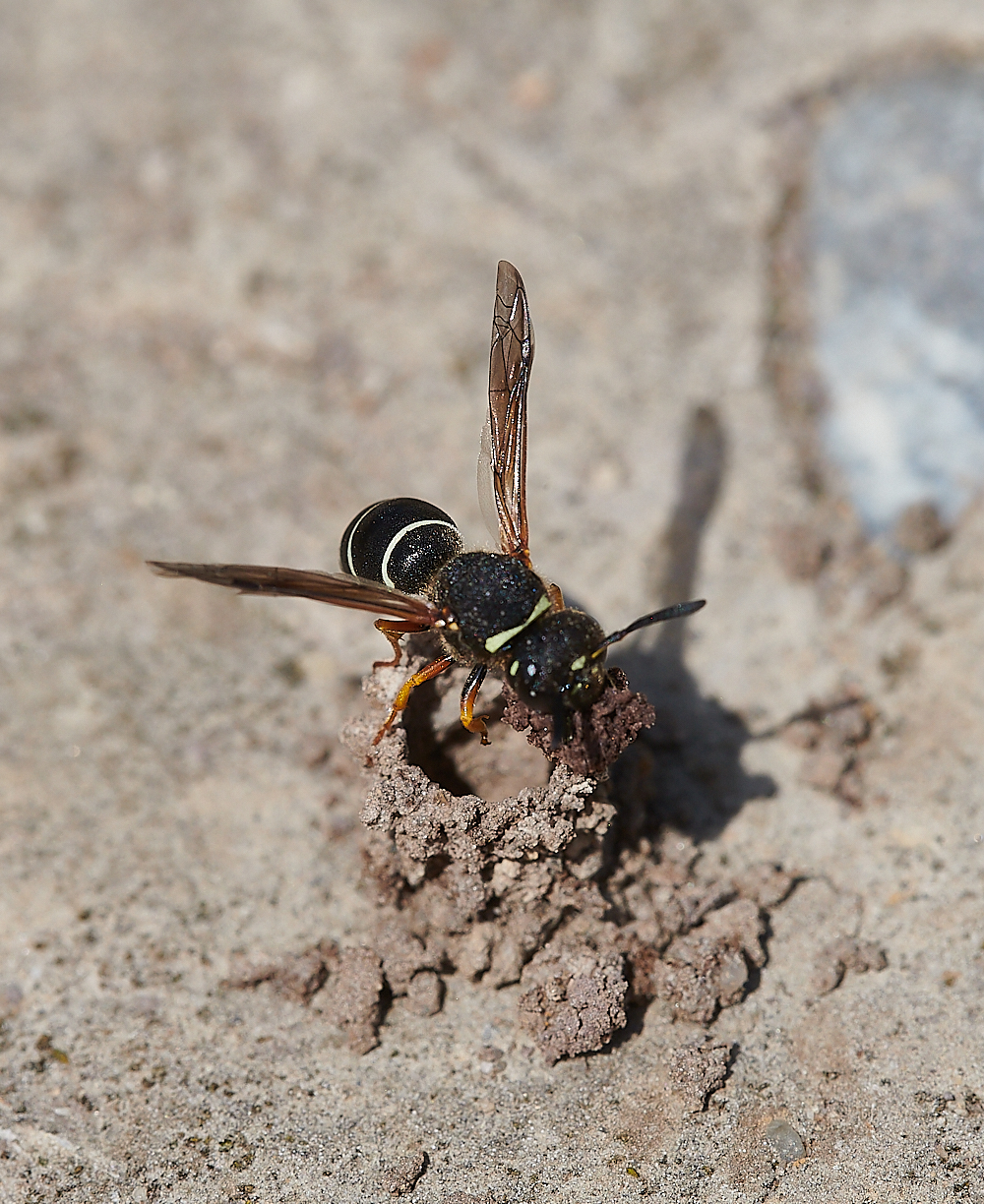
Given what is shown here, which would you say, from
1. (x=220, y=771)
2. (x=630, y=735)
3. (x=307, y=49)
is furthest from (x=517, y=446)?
(x=307, y=49)

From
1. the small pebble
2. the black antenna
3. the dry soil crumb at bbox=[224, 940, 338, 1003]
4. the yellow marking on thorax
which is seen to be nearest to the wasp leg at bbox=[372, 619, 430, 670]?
the yellow marking on thorax

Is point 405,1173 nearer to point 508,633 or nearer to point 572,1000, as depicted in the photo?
point 572,1000

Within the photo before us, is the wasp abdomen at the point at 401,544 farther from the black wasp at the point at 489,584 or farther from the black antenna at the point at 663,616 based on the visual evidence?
the black antenna at the point at 663,616

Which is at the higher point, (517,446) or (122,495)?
(122,495)

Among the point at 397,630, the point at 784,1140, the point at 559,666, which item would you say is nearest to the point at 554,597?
the point at 559,666

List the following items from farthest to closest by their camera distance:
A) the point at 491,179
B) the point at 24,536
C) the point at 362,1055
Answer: the point at 491,179 < the point at 24,536 < the point at 362,1055

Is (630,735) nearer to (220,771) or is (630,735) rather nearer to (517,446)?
(517,446)

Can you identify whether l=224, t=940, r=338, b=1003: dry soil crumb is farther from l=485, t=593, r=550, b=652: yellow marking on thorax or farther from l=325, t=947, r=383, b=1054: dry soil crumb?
l=485, t=593, r=550, b=652: yellow marking on thorax
